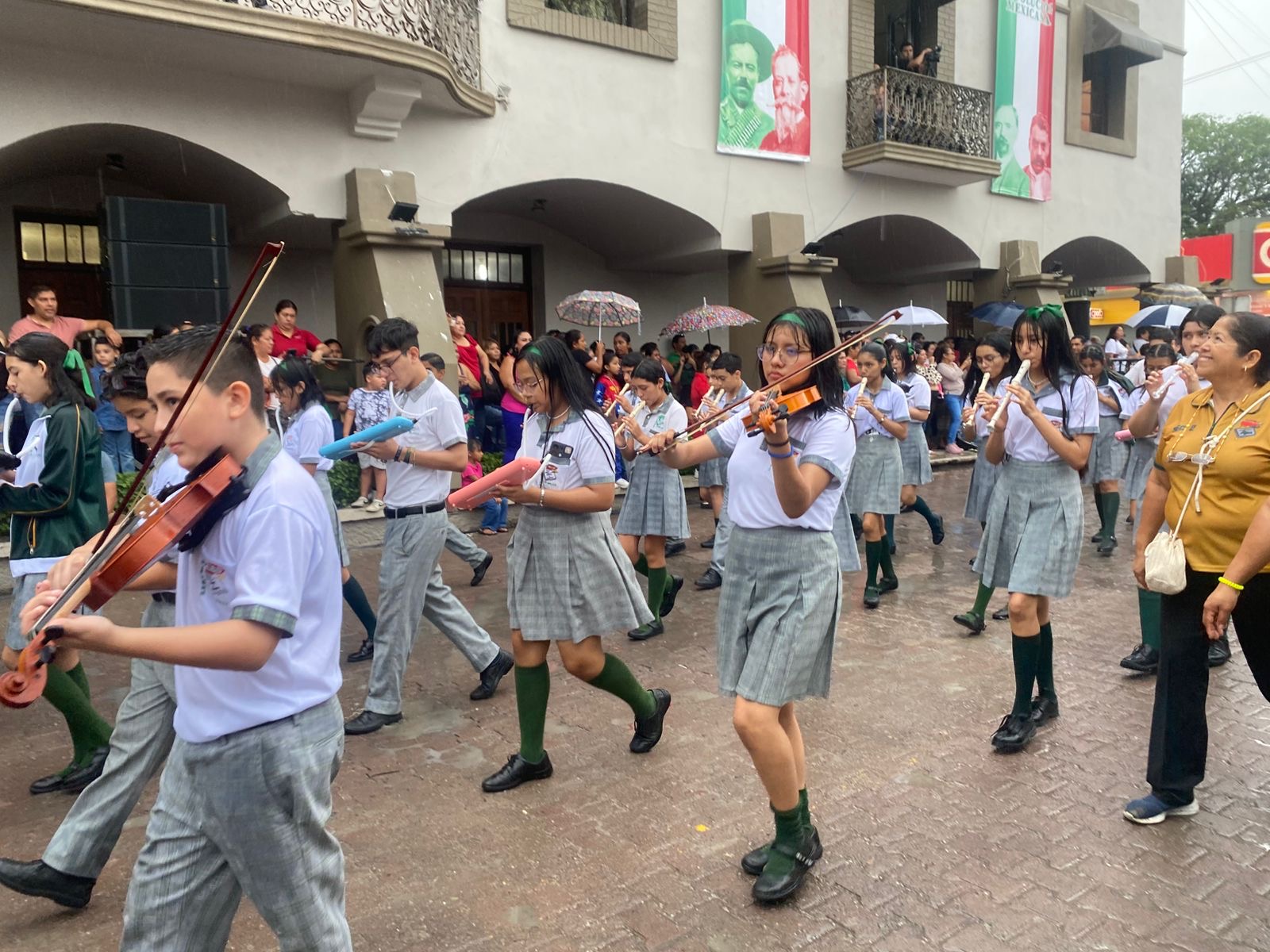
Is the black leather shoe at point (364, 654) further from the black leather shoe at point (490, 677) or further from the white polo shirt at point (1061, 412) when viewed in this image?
the white polo shirt at point (1061, 412)

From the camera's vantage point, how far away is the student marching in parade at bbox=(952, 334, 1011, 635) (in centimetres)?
502

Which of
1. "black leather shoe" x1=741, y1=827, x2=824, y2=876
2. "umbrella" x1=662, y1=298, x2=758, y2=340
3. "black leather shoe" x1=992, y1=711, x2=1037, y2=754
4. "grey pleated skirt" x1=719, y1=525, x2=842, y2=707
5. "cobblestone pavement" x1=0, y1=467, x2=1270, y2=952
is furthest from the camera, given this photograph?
"umbrella" x1=662, y1=298, x2=758, y2=340

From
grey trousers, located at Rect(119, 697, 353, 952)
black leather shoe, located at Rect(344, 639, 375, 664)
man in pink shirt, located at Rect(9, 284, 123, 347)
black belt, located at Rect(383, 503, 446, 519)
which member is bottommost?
black leather shoe, located at Rect(344, 639, 375, 664)

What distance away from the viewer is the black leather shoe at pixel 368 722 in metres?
4.67

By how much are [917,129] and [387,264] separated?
29.1 ft

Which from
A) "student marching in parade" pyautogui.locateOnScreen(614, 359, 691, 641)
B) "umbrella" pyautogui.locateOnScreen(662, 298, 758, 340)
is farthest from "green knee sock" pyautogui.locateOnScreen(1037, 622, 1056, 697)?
"umbrella" pyautogui.locateOnScreen(662, 298, 758, 340)

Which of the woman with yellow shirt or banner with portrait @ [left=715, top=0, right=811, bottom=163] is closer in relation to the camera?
the woman with yellow shirt

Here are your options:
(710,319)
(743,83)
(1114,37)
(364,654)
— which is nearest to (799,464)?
(364,654)

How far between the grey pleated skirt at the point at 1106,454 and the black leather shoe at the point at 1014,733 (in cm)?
502

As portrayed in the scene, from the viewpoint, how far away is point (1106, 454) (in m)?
9.07

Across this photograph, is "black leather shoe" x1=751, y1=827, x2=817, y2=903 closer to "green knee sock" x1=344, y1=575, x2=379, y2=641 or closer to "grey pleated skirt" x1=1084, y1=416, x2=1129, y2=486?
"green knee sock" x1=344, y1=575, x2=379, y2=641

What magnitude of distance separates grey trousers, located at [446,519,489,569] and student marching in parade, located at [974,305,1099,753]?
11.7ft

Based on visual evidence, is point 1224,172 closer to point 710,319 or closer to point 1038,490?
point 710,319

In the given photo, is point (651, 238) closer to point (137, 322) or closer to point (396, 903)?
point (137, 322)
